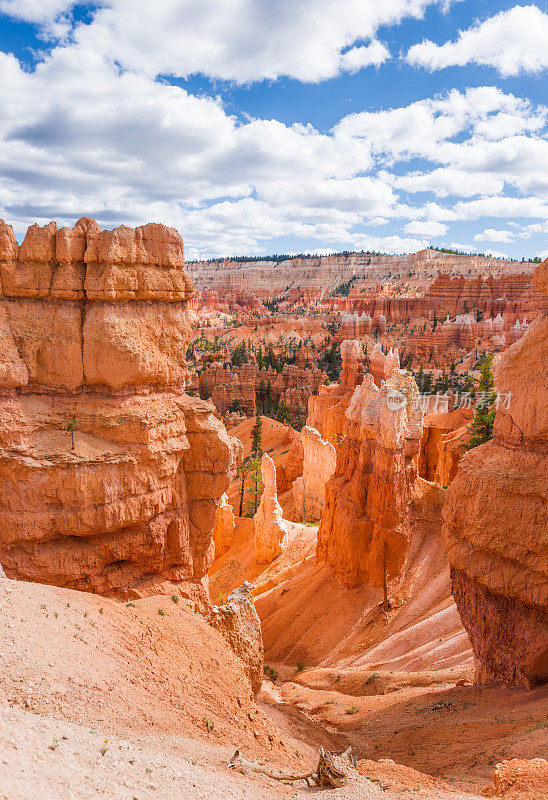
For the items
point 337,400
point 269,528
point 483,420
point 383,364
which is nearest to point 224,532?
point 269,528

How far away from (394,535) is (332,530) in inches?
119

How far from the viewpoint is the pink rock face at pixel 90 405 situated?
1055 cm

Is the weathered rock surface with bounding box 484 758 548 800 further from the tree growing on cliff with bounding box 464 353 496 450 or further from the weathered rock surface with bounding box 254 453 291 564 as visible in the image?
the weathered rock surface with bounding box 254 453 291 564

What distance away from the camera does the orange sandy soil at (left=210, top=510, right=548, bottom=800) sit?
9.40 meters

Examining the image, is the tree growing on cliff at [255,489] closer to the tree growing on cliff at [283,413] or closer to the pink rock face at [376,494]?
the pink rock face at [376,494]

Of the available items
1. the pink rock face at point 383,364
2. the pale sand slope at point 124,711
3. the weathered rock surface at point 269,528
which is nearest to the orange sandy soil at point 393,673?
the weathered rock surface at point 269,528

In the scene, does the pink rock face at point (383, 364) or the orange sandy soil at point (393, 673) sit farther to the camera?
the pink rock face at point (383, 364)

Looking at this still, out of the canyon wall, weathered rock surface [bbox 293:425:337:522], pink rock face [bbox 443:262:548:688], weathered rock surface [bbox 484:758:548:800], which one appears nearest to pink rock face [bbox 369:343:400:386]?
weathered rock surface [bbox 293:425:337:522]

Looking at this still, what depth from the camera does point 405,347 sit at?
274 ft

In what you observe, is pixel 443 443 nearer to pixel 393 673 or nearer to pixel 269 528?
pixel 269 528

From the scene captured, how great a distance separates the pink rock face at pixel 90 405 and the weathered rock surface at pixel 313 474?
19668 mm

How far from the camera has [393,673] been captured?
51.5 feet

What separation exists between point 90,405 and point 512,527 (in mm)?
9508

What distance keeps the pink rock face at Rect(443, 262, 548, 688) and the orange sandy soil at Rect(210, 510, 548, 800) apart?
936 millimetres
